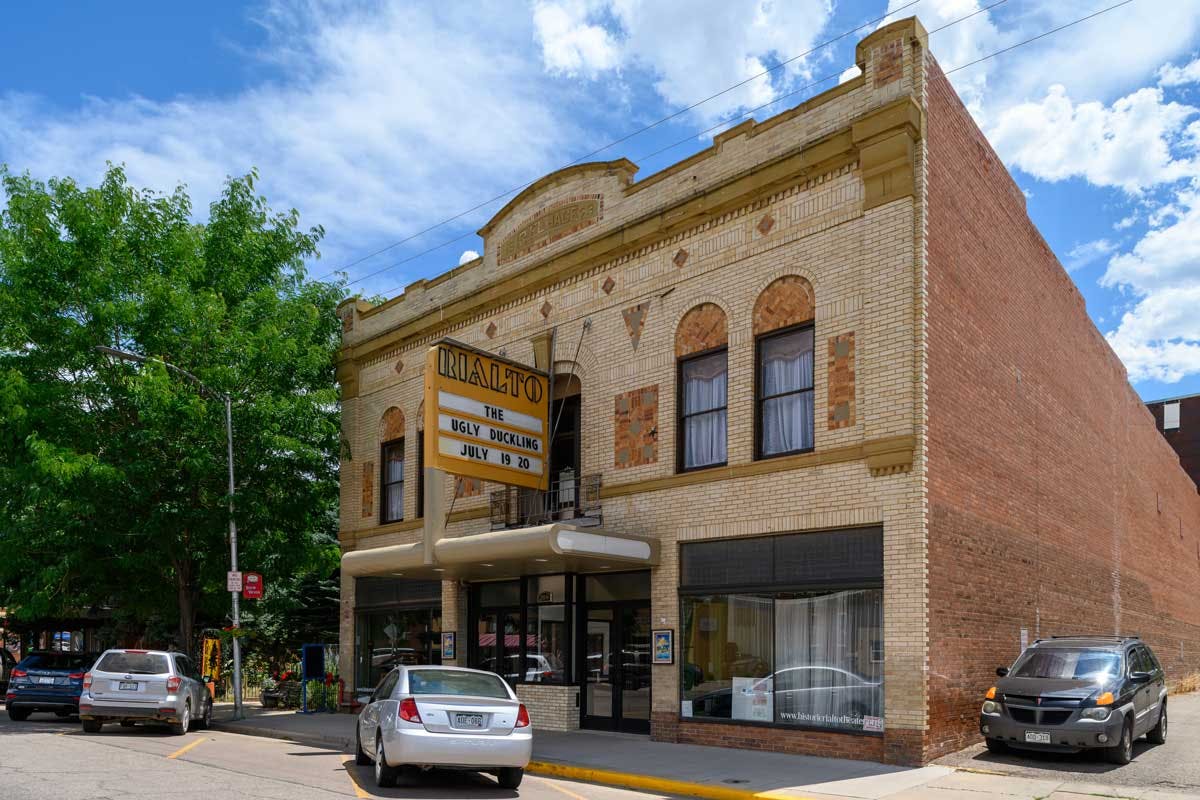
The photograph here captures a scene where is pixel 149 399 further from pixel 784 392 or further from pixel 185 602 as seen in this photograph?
pixel 784 392

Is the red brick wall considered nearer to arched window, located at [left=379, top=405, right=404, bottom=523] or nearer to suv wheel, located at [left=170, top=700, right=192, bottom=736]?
suv wheel, located at [left=170, top=700, right=192, bottom=736]

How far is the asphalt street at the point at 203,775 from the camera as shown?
37.6ft

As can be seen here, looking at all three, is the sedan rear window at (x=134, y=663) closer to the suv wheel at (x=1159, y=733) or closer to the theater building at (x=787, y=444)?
the theater building at (x=787, y=444)

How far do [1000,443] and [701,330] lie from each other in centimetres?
518

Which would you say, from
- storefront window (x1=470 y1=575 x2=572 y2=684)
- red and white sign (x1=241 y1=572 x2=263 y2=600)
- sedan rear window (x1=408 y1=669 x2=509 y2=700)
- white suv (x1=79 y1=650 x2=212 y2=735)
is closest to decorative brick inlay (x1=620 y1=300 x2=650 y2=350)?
storefront window (x1=470 y1=575 x2=572 y2=684)

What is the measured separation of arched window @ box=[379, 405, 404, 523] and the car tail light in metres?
12.5

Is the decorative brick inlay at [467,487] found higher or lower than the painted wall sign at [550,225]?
lower

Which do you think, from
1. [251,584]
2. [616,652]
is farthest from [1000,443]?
[251,584]

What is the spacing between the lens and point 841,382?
615 inches

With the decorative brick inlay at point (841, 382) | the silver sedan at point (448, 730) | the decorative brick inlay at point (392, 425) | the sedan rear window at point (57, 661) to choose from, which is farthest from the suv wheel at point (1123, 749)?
the sedan rear window at point (57, 661)

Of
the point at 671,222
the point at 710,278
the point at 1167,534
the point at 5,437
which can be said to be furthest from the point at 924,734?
the point at 1167,534

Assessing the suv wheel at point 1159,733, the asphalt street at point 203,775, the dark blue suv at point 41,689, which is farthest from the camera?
the dark blue suv at point 41,689

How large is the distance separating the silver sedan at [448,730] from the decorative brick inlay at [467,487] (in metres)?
8.80

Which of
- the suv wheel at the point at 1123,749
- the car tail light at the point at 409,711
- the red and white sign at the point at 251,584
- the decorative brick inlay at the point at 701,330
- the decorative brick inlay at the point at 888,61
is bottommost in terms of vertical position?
the suv wheel at the point at 1123,749
